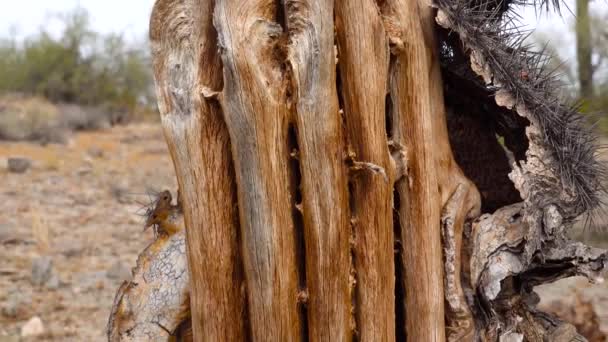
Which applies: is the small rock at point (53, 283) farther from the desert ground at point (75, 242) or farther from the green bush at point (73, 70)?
the green bush at point (73, 70)

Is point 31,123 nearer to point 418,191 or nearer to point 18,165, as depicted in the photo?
point 18,165

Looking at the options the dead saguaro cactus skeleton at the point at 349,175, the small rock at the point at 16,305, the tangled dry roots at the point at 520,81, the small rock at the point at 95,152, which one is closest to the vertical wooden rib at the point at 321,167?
the dead saguaro cactus skeleton at the point at 349,175

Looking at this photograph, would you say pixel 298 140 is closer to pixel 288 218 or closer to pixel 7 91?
pixel 288 218

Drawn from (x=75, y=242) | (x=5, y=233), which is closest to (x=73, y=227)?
(x=75, y=242)

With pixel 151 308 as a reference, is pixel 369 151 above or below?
above

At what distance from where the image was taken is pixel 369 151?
2008mm

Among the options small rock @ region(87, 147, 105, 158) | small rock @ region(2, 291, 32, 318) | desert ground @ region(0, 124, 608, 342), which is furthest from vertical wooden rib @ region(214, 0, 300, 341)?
small rock @ region(87, 147, 105, 158)

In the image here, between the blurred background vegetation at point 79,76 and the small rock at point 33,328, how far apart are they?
1203 cm

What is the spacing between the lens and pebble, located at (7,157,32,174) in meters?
10.3

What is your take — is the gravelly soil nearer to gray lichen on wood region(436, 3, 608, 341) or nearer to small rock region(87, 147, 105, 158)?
small rock region(87, 147, 105, 158)

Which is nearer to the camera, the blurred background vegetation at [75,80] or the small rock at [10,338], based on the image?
the small rock at [10,338]

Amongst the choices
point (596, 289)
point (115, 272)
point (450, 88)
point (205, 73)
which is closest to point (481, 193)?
point (450, 88)

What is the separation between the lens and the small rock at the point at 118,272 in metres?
5.89

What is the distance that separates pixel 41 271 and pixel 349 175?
4.39 m
